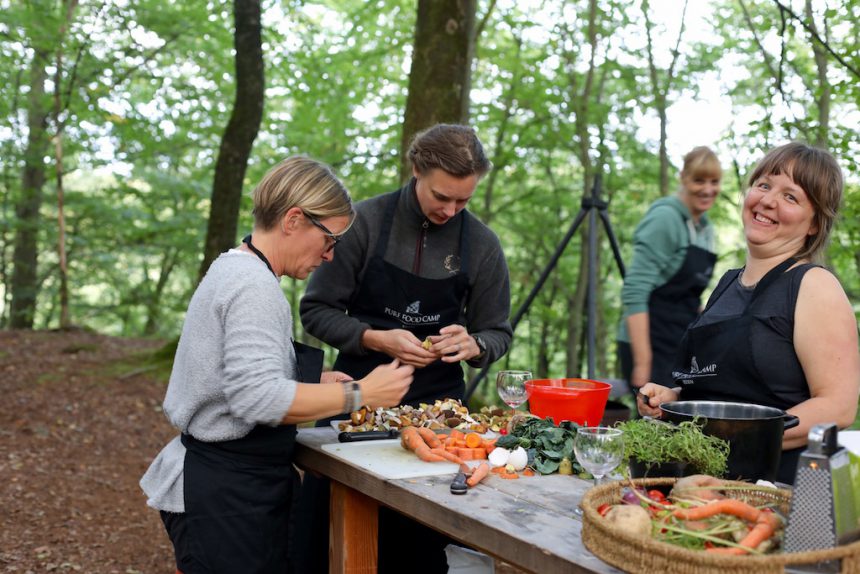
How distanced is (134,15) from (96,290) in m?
13.9

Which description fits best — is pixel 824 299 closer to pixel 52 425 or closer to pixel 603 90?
pixel 52 425

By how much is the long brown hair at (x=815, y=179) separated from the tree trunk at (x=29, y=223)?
1068 centimetres

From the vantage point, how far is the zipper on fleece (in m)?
3.16

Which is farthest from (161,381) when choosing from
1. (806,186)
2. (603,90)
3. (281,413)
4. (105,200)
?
(603,90)

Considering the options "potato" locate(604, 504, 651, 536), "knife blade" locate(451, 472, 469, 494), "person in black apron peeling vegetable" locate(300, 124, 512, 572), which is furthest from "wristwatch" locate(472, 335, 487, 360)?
"potato" locate(604, 504, 651, 536)

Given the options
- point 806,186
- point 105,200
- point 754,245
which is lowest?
point 754,245

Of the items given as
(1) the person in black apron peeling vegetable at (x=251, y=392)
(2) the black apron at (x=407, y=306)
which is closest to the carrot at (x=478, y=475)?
(1) the person in black apron peeling vegetable at (x=251, y=392)

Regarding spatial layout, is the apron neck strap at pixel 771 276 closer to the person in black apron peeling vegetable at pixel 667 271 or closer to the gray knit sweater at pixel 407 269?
the gray knit sweater at pixel 407 269

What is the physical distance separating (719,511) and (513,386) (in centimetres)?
122

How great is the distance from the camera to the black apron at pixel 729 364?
2.28m

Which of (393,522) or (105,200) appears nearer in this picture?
(393,522)

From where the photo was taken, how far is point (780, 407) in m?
2.26

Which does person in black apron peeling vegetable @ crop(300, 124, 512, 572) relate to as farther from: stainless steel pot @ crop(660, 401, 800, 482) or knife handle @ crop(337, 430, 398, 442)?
stainless steel pot @ crop(660, 401, 800, 482)

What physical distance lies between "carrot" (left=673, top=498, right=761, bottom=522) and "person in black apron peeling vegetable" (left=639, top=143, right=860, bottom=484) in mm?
859
